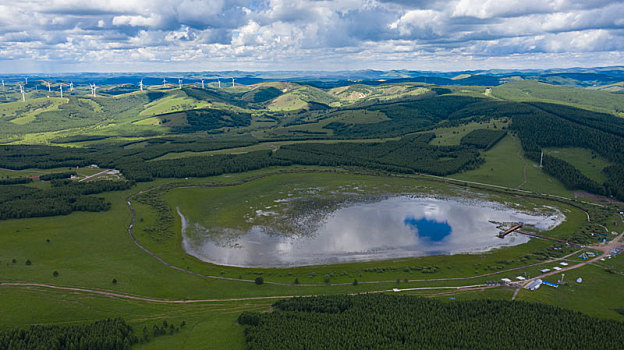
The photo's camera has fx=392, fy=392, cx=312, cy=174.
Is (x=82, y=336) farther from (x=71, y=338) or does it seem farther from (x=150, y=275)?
(x=150, y=275)

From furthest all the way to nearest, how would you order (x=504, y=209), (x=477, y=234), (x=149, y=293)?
(x=504, y=209) < (x=477, y=234) < (x=149, y=293)

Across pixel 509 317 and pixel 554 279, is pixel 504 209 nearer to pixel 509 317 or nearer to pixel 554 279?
pixel 554 279

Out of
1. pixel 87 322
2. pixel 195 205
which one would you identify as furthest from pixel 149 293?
pixel 195 205

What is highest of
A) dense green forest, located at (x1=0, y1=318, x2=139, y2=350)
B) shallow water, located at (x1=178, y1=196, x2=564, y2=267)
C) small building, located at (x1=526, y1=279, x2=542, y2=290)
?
dense green forest, located at (x1=0, y1=318, x2=139, y2=350)

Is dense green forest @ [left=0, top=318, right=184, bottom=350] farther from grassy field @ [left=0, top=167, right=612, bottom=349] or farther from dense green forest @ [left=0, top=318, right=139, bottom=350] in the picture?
grassy field @ [left=0, top=167, right=612, bottom=349]

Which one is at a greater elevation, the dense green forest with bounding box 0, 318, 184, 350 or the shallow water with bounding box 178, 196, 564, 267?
the dense green forest with bounding box 0, 318, 184, 350

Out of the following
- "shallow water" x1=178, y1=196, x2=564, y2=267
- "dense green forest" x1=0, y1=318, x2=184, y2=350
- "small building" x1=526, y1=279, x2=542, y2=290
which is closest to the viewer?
"dense green forest" x1=0, y1=318, x2=184, y2=350

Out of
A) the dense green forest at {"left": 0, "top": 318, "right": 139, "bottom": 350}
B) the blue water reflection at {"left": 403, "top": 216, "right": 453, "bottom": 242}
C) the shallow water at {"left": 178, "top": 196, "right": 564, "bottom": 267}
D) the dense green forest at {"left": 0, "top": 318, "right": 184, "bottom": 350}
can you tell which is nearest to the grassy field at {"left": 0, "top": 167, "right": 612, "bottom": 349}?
the dense green forest at {"left": 0, "top": 318, "right": 184, "bottom": 350}
